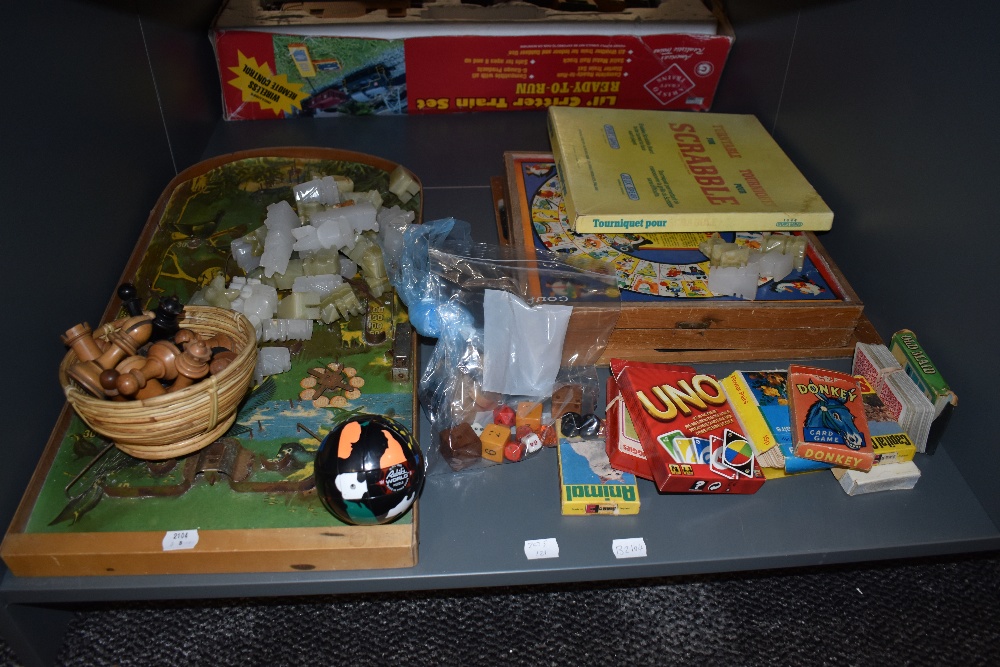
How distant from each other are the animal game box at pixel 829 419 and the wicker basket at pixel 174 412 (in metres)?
0.73

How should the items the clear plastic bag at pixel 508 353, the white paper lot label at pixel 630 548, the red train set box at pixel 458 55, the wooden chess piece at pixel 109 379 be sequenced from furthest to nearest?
the red train set box at pixel 458 55, the clear plastic bag at pixel 508 353, the white paper lot label at pixel 630 548, the wooden chess piece at pixel 109 379

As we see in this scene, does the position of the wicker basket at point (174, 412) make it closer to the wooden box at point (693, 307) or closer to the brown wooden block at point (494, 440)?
the brown wooden block at point (494, 440)

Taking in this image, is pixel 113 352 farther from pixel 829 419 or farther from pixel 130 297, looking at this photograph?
pixel 829 419

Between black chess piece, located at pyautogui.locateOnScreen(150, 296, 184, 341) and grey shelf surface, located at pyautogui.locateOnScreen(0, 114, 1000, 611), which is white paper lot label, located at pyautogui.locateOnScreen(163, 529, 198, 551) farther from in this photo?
black chess piece, located at pyautogui.locateOnScreen(150, 296, 184, 341)

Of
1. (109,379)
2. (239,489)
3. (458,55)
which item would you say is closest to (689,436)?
(239,489)

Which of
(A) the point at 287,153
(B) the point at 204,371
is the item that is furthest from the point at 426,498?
(A) the point at 287,153

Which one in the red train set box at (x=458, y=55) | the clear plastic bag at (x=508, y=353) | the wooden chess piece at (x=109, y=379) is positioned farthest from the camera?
the red train set box at (x=458, y=55)

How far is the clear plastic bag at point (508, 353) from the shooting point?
1.08 metres

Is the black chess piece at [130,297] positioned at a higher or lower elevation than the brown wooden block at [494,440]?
higher

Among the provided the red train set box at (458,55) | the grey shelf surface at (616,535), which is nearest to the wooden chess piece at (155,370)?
the grey shelf surface at (616,535)

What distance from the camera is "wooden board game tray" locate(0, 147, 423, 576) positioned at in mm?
924

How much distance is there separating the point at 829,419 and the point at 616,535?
330 mm

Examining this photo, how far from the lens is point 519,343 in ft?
3.63

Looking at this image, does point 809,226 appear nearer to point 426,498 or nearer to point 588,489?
point 588,489
